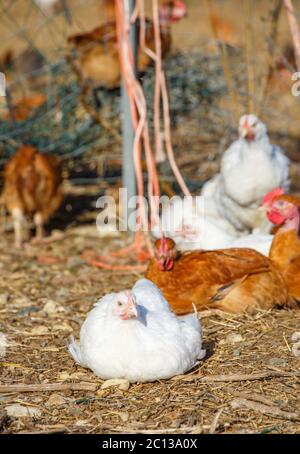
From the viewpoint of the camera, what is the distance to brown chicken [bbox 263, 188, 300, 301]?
4.30 metres

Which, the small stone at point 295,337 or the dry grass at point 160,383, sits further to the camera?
the small stone at point 295,337

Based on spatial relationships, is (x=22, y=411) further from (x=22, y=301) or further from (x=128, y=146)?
(x=128, y=146)

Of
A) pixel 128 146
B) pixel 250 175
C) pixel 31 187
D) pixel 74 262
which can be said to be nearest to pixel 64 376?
pixel 74 262

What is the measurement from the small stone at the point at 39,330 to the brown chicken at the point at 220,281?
677 mm

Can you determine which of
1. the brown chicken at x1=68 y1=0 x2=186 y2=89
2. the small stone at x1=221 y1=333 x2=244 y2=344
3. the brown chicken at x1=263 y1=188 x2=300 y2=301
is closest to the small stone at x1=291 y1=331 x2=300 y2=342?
the small stone at x1=221 y1=333 x2=244 y2=344

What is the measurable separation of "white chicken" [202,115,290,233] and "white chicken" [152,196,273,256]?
153 mm

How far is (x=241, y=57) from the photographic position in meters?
7.58

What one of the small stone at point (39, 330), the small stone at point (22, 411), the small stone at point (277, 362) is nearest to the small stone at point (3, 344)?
the small stone at point (39, 330)

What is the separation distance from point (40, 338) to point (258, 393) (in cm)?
132

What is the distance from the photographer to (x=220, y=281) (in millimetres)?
4156

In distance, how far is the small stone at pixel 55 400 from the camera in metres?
3.09

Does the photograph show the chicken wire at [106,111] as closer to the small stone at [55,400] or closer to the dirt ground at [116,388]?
the dirt ground at [116,388]

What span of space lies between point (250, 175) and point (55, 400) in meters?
2.68

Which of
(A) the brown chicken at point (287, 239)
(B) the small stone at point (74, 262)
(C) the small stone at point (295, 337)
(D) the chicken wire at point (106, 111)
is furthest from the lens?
(D) the chicken wire at point (106, 111)
